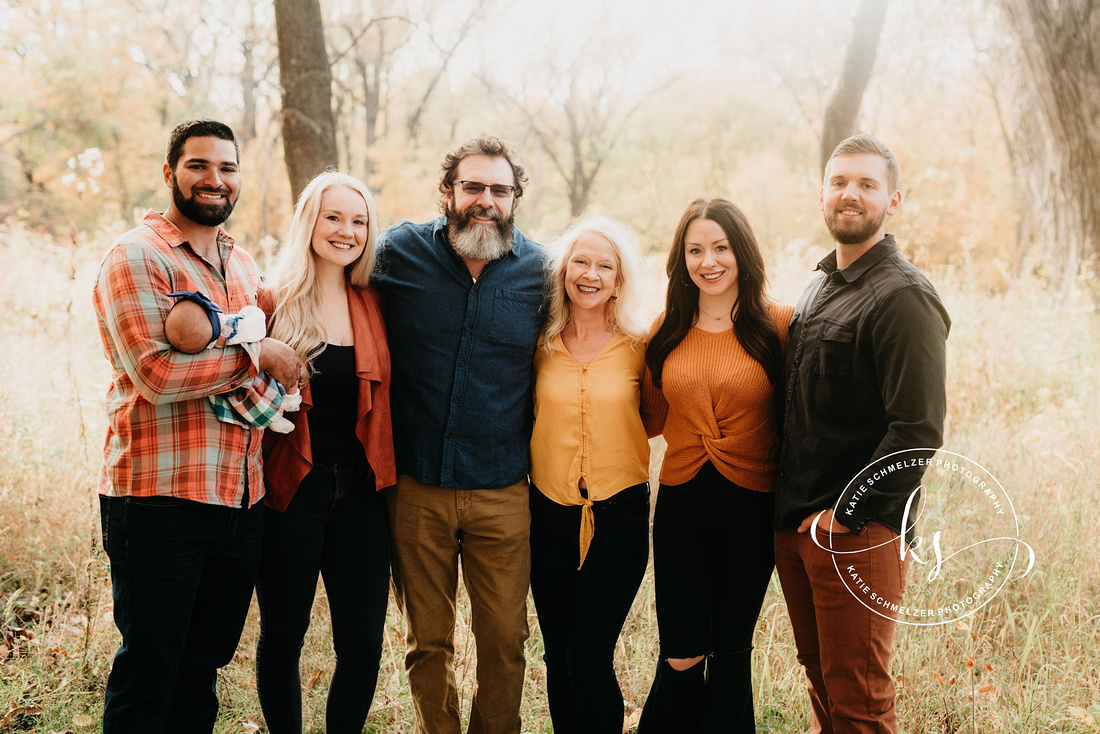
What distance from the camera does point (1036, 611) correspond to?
362cm

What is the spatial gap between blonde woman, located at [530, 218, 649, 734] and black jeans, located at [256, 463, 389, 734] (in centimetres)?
67

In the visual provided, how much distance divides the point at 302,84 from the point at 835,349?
3.95 meters

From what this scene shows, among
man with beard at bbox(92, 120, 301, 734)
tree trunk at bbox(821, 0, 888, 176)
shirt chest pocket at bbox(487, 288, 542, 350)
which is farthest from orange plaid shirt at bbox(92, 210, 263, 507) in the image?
tree trunk at bbox(821, 0, 888, 176)

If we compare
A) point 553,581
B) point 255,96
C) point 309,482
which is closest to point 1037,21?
point 553,581

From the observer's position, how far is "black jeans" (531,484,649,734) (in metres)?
2.88

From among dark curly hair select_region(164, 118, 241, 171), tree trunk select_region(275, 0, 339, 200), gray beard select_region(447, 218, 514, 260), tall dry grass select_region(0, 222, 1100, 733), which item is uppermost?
tree trunk select_region(275, 0, 339, 200)

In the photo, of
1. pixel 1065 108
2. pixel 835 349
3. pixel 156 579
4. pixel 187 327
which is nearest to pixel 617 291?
pixel 835 349

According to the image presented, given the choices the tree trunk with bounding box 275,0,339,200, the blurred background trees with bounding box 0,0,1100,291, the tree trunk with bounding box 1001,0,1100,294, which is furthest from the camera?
the blurred background trees with bounding box 0,0,1100,291

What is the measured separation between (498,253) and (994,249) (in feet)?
62.6

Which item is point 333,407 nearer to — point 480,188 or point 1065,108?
point 480,188

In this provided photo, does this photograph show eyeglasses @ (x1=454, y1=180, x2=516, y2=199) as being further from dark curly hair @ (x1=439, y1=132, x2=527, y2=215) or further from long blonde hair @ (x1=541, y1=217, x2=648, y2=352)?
long blonde hair @ (x1=541, y1=217, x2=648, y2=352)

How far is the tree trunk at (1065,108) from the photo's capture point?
25.5 feet

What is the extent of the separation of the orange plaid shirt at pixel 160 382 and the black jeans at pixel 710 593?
1.66m

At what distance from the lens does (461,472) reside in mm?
2904
